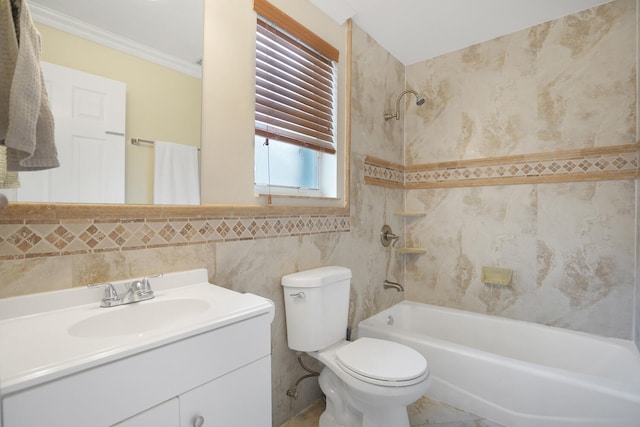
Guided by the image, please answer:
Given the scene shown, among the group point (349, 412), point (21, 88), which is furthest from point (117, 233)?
point (349, 412)

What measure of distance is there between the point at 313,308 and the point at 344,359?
270 mm

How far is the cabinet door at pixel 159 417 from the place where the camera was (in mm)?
672

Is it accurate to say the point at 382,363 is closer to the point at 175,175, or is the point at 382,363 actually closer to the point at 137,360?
the point at 137,360

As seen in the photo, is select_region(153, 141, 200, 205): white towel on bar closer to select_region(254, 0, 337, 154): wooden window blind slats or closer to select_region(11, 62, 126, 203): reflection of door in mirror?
select_region(11, 62, 126, 203): reflection of door in mirror

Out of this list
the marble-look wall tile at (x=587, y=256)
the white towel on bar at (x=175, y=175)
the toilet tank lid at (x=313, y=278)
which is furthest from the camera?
the marble-look wall tile at (x=587, y=256)

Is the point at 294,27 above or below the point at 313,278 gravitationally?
above

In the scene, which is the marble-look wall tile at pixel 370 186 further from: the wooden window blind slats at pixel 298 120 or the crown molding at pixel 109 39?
the crown molding at pixel 109 39

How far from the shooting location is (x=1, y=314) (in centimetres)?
82

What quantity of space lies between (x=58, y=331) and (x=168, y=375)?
31 centimetres

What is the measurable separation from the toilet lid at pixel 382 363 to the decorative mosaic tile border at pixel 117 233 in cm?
69

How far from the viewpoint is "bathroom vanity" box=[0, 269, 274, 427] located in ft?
1.88

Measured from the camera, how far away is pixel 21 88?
68 cm

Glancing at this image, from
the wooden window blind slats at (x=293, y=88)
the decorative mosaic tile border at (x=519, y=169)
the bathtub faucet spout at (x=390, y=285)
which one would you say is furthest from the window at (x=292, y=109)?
the bathtub faucet spout at (x=390, y=285)

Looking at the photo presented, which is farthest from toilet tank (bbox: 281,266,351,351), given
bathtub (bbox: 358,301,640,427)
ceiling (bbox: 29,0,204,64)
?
ceiling (bbox: 29,0,204,64)
